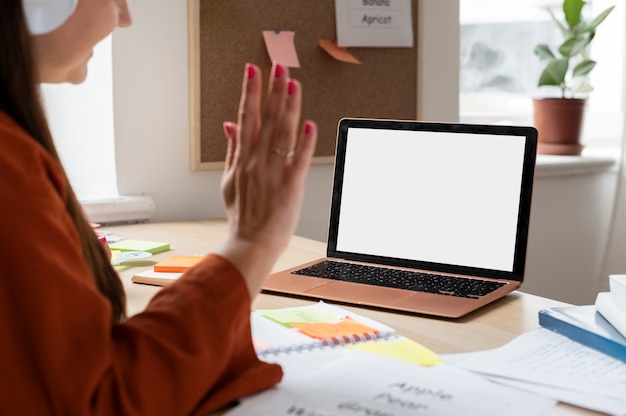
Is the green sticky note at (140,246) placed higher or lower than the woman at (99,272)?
lower

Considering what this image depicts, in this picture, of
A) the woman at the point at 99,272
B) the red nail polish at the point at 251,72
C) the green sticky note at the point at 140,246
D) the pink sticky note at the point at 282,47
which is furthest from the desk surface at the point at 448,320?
the pink sticky note at the point at 282,47

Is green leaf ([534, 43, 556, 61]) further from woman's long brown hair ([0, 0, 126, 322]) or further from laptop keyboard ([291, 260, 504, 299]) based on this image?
woman's long brown hair ([0, 0, 126, 322])

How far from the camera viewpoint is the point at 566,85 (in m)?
2.58

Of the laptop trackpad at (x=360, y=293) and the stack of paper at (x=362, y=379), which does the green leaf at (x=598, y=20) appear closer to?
the laptop trackpad at (x=360, y=293)

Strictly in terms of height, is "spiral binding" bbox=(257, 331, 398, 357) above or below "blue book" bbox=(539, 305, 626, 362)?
below

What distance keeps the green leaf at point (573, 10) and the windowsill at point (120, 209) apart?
1402 mm

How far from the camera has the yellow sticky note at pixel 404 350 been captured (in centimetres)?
89

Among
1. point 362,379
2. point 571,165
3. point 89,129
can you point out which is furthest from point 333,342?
point 571,165

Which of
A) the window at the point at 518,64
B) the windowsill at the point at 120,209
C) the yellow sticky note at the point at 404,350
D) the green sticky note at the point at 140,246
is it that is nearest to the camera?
the yellow sticky note at the point at 404,350

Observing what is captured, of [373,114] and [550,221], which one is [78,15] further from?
[550,221]

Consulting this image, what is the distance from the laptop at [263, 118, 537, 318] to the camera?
1.21 meters

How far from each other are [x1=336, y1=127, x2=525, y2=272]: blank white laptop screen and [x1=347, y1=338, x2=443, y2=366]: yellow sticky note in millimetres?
342

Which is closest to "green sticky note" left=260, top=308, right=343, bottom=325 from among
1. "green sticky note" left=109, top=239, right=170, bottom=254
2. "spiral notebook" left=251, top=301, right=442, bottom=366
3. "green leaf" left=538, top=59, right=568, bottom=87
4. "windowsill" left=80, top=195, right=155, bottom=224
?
"spiral notebook" left=251, top=301, right=442, bottom=366

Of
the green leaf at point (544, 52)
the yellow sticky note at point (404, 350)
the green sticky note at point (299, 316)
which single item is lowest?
the yellow sticky note at point (404, 350)
